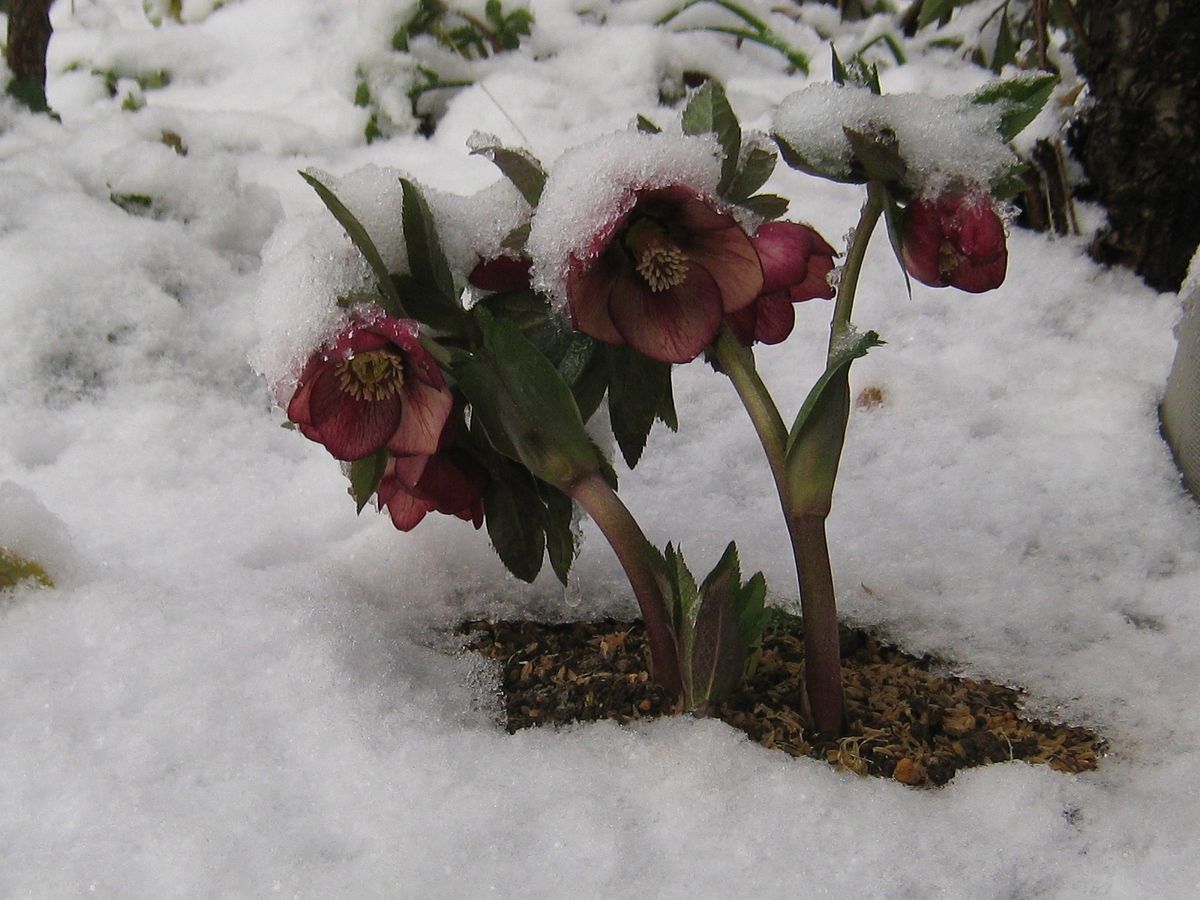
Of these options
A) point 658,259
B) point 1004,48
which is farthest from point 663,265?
point 1004,48

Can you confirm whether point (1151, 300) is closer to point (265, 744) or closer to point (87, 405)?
point (265, 744)

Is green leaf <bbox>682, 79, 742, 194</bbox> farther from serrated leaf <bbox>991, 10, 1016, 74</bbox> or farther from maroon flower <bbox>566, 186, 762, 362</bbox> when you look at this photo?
serrated leaf <bbox>991, 10, 1016, 74</bbox>

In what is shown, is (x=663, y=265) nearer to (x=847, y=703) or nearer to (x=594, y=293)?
(x=594, y=293)

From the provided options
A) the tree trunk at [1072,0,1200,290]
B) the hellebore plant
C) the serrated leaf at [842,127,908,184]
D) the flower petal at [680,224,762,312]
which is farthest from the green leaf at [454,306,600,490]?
the tree trunk at [1072,0,1200,290]

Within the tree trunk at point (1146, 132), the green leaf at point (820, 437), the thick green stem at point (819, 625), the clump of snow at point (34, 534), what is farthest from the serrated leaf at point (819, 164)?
the tree trunk at point (1146, 132)

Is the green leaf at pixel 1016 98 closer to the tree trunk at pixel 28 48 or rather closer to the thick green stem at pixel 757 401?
the thick green stem at pixel 757 401

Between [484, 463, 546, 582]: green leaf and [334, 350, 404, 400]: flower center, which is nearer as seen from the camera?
[334, 350, 404, 400]: flower center
